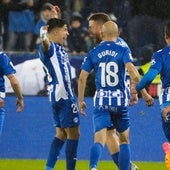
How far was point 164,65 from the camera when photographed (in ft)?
32.5

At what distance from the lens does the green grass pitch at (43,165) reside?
505 inches

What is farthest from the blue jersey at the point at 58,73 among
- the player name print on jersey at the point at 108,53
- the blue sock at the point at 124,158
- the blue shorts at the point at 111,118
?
the blue sock at the point at 124,158

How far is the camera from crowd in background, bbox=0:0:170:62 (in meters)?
16.0

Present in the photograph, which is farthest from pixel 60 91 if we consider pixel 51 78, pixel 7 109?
pixel 7 109

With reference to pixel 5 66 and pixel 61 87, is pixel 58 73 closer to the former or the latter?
pixel 61 87

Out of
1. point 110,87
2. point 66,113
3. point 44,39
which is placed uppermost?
point 44,39

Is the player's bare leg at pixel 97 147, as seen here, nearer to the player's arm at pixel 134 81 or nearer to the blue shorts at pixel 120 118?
the blue shorts at pixel 120 118

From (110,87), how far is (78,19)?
580 centimetres

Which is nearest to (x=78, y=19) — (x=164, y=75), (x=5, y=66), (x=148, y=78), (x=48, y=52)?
(x=48, y=52)

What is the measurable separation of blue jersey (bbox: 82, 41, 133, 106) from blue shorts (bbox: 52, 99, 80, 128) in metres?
0.64

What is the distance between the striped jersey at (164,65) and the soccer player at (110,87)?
40 cm

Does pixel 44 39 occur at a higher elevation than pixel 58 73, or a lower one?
higher

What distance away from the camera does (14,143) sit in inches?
554

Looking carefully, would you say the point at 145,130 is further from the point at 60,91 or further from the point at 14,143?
the point at 60,91
